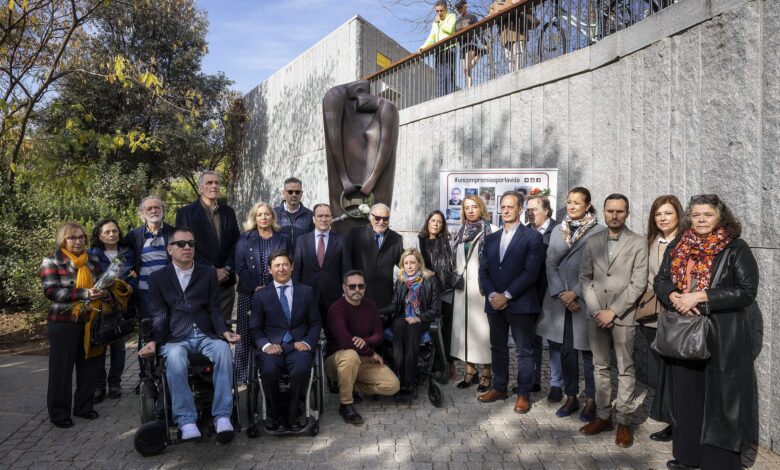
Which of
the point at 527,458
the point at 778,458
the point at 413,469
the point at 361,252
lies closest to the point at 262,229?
the point at 361,252

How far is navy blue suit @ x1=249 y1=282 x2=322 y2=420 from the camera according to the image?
354cm

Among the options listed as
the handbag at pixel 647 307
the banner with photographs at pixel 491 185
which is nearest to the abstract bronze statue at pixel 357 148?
the banner with photographs at pixel 491 185

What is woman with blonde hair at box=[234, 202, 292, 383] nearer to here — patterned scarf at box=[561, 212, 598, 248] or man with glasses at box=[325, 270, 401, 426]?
man with glasses at box=[325, 270, 401, 426]

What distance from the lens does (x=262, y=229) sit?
447 centimetres

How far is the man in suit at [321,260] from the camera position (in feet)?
14.9

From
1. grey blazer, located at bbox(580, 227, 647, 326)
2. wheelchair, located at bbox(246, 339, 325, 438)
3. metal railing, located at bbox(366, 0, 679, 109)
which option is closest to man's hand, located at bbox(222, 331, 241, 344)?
wheelchair, located at bbox(246, 339, 325, 438)

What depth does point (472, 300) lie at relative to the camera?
470cm

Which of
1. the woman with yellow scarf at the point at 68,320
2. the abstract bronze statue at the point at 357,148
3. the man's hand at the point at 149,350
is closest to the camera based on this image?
the man's hand at the point at 149,350

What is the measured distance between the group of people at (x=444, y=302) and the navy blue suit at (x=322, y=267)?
0.04 feet

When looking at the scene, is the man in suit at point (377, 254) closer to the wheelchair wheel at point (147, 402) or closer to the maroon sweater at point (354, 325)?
the maroon sweater at point (354, 325)

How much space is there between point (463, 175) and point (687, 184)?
261 centimetres

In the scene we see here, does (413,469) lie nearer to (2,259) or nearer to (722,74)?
(722,74)

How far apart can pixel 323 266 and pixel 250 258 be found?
0.63 metres

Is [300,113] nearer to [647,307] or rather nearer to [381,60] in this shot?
[381,60]
